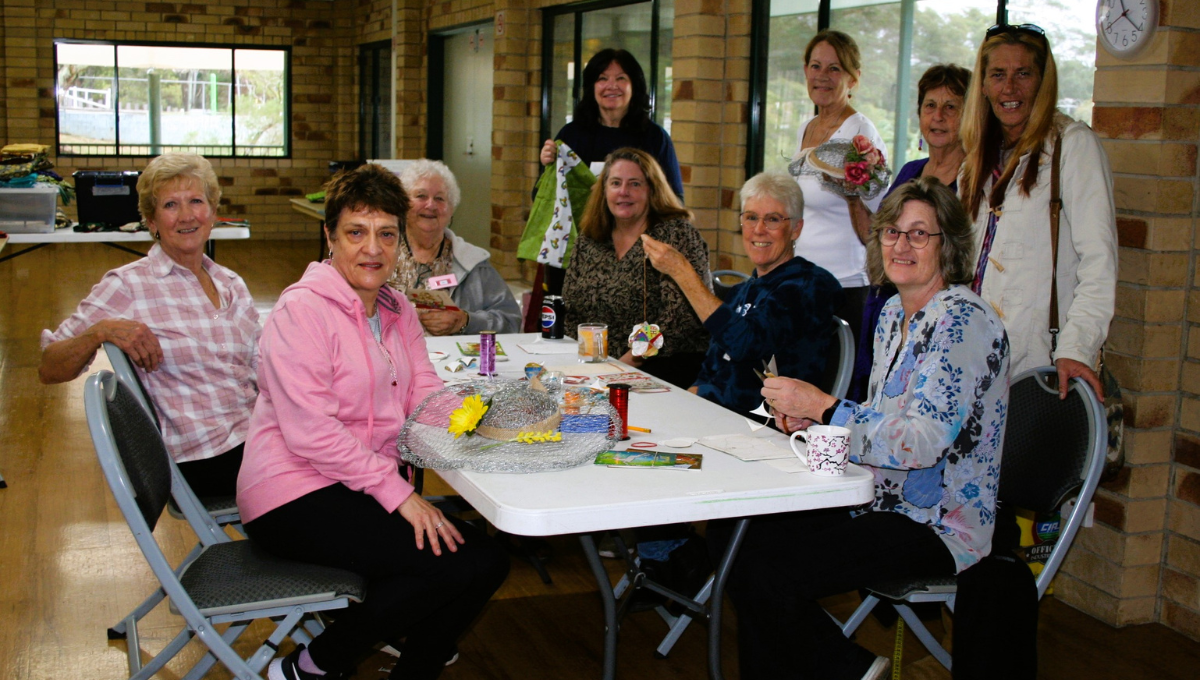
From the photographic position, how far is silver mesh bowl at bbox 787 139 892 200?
350cm

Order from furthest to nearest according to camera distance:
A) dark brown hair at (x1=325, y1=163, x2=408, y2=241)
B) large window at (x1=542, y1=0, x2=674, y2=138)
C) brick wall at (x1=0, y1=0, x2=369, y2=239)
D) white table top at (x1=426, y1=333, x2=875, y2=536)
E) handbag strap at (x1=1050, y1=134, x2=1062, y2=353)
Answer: brick wall at (x1=0, y1=0, x2=369, y2=239)
large window at (x1=542, y1=0, x2=674, y2=138)
handbag strap at (x1=1050, y1=134, x2=1062, y2=353)
dark brown hair at (x1=325, y1=163, x2=408, y2=241)
white table top at (x1=426, y1=333, x2=875, y2=536)

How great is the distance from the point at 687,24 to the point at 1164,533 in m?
3.56

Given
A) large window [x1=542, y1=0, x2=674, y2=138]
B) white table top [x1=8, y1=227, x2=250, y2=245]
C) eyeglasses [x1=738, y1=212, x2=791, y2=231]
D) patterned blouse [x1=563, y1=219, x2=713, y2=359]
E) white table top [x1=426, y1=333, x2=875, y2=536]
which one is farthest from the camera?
large window [x1=542, y1=0, x2=674, y2=138]

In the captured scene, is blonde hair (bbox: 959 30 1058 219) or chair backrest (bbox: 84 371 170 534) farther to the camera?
blonde hair (bbox: 959 30 1058 219)

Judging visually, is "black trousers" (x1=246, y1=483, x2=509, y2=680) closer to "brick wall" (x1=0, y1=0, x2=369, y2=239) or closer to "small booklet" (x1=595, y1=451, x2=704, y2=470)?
"small booklet" (x1=595, y1=451, x2=704, y2=470)

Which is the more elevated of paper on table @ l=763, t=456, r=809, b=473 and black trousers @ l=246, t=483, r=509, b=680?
paper on table @ l=763, t=456, r=809, b=473

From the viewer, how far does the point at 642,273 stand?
3.58 meters

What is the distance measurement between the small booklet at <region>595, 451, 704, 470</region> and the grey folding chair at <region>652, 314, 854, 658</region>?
0.74 meters

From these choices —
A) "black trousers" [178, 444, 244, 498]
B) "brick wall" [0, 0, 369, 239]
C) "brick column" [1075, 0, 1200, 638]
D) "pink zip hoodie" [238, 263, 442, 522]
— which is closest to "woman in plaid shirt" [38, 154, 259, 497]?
"black trousers" [178, 444, 244, 498]

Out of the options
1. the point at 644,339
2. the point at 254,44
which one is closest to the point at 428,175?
the point at 644,339

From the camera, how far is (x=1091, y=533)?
3.16 m

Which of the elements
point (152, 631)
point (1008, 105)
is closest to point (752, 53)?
point (1008, 105)

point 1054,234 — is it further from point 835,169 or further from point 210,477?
point 210,477

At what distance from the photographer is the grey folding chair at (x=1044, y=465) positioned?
2203 mm
